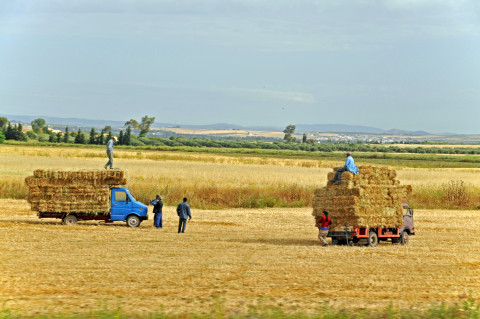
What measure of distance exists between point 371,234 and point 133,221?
34.6 feet

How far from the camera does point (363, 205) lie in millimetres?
23156

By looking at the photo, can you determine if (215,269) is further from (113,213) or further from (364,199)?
(113,213)

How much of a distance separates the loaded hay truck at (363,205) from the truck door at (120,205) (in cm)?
880

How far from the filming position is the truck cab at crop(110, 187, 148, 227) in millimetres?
28875

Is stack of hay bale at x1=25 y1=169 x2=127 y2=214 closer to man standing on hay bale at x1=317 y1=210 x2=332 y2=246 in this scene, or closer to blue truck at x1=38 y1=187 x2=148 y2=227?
blue truck at x1=38 y1=187 x2=148 y2=227

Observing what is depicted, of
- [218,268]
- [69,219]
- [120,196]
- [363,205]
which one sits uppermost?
[363,205]

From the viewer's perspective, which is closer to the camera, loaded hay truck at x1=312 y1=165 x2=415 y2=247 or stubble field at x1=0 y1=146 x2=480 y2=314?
stubble field at x1=0 y1=146 x2=480 y2=314

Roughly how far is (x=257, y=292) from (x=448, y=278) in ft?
17.9

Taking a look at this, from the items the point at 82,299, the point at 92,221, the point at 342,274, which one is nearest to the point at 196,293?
the point at 82,299

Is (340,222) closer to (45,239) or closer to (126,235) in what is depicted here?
(126,235)

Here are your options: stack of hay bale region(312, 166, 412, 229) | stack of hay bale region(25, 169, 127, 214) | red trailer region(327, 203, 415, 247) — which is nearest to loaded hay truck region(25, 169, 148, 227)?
stack of hay bale region(25, 169, 127, 214)

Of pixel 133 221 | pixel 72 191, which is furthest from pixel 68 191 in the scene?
pixel 133 221

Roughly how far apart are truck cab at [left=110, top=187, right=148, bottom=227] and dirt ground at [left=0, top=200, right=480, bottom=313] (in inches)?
20.7

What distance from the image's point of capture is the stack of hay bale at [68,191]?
1119 inches
